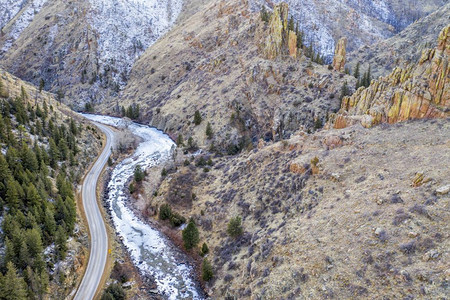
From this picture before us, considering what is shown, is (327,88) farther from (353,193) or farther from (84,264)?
(84,264)

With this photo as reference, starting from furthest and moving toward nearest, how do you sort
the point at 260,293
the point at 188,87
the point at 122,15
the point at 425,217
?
1. the point at 122,15
2. the point at 188,87
3. the point at 260,293
4. the point at 425,217

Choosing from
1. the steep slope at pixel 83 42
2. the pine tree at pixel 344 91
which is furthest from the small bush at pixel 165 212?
the steep slope at pixel 83 42

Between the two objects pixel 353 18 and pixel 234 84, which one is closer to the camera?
pixel 234 84

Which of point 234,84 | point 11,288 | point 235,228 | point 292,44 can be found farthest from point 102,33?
point 11,288

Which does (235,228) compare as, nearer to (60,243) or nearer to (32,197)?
(60,243)

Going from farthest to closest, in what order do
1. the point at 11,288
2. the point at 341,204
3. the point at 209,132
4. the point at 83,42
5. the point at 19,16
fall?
1. the point at 19,16
2. the point at 83,42
3. the point at 209,132
4. the point at 341,204
5. the point at 11,288

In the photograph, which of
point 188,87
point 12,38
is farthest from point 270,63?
point 12,38
